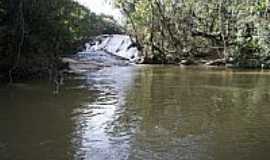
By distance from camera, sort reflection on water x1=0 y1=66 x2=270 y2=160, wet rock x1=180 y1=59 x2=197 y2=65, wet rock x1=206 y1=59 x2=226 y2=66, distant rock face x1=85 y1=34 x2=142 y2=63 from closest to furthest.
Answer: reflection on water x1=0 y1=66 x2=270 y2=160
wet rock x1=206 y1=59 x2=226 y2=66
wet rock x1=180 y1=59 x2=197 y2=65
distant rock face x1=85 y1=34 x2=142 y2=63

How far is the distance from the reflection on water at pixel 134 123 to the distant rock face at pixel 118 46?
30.3 meters

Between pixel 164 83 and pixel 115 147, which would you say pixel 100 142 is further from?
pixel 164 83

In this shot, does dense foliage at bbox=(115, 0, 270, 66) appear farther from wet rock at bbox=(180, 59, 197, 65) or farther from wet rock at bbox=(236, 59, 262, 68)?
wet rock at bbox=(180, 59, 197, 65)

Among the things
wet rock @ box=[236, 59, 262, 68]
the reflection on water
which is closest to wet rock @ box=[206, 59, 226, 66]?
wet rock @ box=[236, 59, 262, 68]

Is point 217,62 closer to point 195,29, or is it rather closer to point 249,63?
point 249,63

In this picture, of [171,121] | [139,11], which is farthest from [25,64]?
[139,11]

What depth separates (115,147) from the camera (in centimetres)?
1232

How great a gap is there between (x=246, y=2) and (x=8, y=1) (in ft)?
91.1

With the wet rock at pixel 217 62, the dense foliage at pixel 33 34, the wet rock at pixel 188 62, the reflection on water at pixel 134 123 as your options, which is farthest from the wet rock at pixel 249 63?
the reflection on water at pixel 134 123

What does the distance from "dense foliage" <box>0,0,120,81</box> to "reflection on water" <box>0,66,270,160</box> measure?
6.43 feet

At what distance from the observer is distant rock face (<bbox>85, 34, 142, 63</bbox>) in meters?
57.1

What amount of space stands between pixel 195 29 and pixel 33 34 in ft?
91.6

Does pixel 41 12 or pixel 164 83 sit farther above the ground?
pixel 41 12

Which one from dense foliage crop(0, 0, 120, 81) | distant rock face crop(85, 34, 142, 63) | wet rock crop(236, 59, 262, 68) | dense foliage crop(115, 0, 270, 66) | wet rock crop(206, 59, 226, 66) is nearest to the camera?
dense foliage crop(0, 0, 120, 81)
